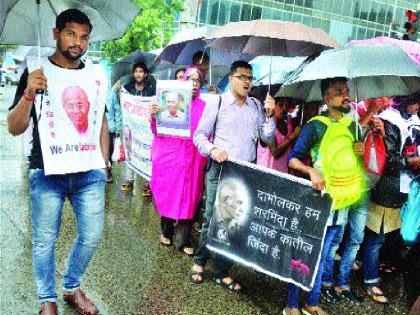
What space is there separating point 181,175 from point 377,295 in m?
2.14

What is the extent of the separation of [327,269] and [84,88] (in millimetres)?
2484

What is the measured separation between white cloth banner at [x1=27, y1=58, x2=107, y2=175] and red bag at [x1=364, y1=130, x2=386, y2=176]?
210 cm

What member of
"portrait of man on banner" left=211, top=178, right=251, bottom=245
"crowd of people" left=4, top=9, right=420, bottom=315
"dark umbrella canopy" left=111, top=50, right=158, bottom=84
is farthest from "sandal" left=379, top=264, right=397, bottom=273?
"dark umbrella canopy" left=111, top=50, right=158, bottom=84

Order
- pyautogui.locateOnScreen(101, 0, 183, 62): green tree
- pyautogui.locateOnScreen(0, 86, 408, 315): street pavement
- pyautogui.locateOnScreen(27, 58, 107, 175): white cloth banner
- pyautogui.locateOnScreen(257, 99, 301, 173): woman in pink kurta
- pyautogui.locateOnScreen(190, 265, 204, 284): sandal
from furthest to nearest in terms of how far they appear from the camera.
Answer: pyautogui.locateOnScreen(101, 0, 183, 62): green tree → pyautogui.locateOnScreen(257, 99, 301, 173): woman in pink kurta → pyautogui.locateOnScreen(190, 265, 204, 284): sandal → pyautogui.locateOnScreen(0, 86, 408, 315): street pavement → pyautogui.locateOnScreen(27, 58, 107, 175): white cloth banner

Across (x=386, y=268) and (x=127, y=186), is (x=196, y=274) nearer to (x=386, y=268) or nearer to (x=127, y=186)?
(x=386, y=268)

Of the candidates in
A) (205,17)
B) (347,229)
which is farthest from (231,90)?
(205,17)

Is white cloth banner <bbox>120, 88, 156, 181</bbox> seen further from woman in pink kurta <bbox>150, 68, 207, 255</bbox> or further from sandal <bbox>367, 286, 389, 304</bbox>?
sandal <bbox>367, 286, 389, 304</bbox>

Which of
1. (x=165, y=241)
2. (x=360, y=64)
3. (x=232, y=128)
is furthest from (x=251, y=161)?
(x=165, y=241)

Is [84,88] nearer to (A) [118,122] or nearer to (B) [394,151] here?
(B) [394,151]

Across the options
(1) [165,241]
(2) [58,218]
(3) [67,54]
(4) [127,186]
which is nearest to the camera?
(3) [67,54]

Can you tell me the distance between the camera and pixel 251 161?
400cm

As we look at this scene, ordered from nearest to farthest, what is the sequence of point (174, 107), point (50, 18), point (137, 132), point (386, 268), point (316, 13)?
point (50, 18) < point (174, 107) < point (386, 268) < point (137, 132) < point (316, 13)

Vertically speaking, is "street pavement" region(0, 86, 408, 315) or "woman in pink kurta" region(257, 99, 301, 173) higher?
"woman in pink kurta" region(257, 99, 301, 173)

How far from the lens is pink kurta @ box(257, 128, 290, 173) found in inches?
171
